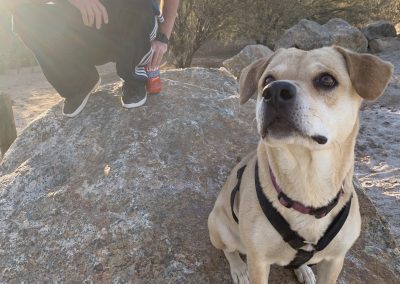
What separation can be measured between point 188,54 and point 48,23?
8484 mm

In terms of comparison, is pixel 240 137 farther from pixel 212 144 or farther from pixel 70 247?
pixel 70 247

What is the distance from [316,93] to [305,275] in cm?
139

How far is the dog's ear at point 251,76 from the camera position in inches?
115

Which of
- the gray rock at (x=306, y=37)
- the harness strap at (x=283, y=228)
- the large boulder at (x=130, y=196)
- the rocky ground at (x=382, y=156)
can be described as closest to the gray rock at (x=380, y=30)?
the gray rock at (x=306, y=37)

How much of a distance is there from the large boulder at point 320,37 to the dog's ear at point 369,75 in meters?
9.72

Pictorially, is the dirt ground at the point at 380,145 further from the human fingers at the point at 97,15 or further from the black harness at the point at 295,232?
the human fingers at the point at 97,15

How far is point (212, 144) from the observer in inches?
160

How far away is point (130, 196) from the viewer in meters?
3.49

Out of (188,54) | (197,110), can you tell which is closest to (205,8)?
(188,54)

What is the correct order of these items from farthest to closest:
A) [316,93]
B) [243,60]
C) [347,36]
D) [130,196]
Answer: [347,36] < [243,60] < [130,196] < [316,93]

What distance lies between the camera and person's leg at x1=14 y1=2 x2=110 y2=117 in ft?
12.6

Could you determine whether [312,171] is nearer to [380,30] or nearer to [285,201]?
[285,201]

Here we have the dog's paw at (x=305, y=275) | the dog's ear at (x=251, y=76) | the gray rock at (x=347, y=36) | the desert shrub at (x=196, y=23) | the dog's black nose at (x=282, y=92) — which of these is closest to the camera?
the dog's black nose at (x=282, y=92)

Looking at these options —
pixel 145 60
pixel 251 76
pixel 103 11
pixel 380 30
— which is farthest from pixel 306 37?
pixel 251 76
